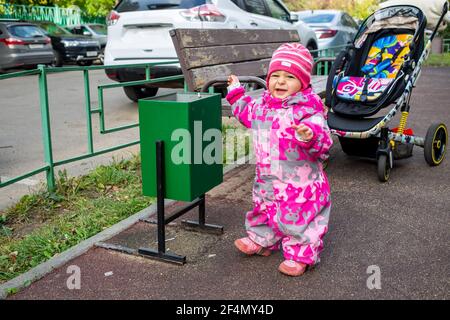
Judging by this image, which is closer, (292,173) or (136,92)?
(292,173)

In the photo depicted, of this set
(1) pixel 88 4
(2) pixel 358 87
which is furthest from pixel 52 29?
(2) pixel 358 87

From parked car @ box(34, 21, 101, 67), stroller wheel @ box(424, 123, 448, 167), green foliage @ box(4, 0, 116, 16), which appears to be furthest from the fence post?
green foliage @ box(4, 0, 116, 16)

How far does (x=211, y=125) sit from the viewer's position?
3340mm

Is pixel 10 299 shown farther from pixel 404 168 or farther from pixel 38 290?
pixel 404 168

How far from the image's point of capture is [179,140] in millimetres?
3057

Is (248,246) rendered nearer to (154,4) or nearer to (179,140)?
(179,140)

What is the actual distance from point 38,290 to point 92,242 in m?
0.64

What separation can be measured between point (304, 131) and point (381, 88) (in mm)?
2412

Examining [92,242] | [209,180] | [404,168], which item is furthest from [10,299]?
[404,168]

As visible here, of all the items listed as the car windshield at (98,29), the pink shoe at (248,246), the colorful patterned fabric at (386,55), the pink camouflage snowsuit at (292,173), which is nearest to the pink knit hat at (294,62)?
the pink camouflage snowsuit at (292,173)

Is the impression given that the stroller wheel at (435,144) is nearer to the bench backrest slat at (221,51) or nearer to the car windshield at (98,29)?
the bench backrest slat at (221,51)

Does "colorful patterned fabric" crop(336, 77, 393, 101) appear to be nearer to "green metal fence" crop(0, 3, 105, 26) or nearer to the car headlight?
the car headlight

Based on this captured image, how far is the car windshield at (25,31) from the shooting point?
16.0m

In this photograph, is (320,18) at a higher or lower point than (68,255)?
higher
